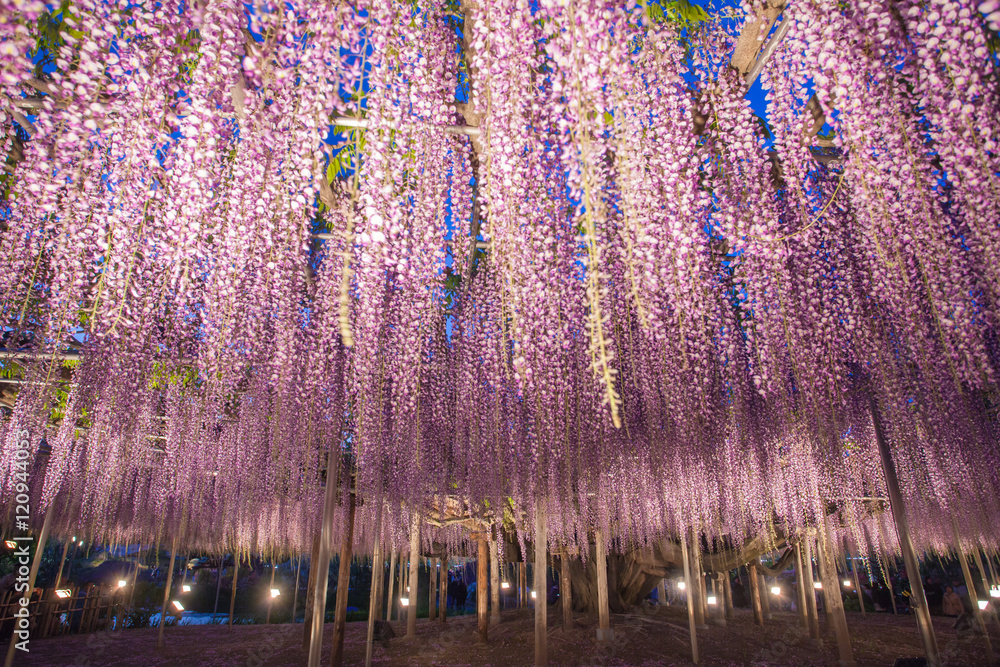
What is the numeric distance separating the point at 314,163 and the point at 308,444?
442cm

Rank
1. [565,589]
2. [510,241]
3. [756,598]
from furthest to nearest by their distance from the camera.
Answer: [756,598]
[565,589]
[510,241]

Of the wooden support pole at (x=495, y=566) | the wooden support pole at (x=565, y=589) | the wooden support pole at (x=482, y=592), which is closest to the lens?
the wooden support pole at (x=482, y=592)

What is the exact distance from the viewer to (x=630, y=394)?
6020mm

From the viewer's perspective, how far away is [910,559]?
480 cm

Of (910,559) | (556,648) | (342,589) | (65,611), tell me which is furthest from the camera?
(65,611)

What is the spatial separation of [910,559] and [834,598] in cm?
295

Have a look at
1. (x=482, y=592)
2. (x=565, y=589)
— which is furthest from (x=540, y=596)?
(x=565, y=589)

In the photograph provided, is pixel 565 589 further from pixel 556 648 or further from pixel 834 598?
pixel 834 598

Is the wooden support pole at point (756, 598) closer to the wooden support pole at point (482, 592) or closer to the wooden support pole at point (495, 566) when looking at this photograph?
the wooden support pole at point (495, 566)

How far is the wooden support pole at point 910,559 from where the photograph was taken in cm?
460

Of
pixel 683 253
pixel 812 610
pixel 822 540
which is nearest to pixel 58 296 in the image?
pixel 683 253

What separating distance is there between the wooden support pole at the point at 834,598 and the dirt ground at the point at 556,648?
3.33 ft

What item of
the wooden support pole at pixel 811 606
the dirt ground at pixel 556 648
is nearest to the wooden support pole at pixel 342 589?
the dirt ground at pixel 556 648

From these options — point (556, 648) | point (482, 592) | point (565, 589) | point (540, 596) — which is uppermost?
point (540, 596)
